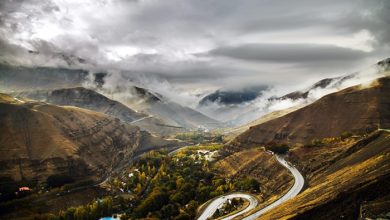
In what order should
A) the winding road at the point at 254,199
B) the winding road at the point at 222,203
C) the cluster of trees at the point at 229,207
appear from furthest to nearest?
1. the winding road at the point at 222,203
2. the cluster of trees at the point at 229,207
3. the winding road at the point at 254,199

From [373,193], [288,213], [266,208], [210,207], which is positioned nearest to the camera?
[373,193]

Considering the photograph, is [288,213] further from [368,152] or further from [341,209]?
[368,152]

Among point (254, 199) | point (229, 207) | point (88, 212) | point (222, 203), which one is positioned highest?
point (88, 212)

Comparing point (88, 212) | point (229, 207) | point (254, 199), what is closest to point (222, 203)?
point (229, 207)

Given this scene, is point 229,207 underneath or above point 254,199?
above

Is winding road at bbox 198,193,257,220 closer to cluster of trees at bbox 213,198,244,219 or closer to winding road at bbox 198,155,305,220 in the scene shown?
winding road at bbox 198,155,305,220

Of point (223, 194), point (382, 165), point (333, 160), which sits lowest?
point (223, 194)

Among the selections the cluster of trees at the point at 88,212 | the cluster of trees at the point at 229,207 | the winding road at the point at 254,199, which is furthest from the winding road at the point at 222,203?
the cluster of trees at the point at 88,212

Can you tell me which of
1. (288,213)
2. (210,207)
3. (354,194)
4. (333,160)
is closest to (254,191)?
(210,207)

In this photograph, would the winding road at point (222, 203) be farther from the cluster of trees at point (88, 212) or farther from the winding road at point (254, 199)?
the cluster of trees at point (88, 212)

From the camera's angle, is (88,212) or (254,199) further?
(88,212)

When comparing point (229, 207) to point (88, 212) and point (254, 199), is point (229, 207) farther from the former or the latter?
point (88, 212)
